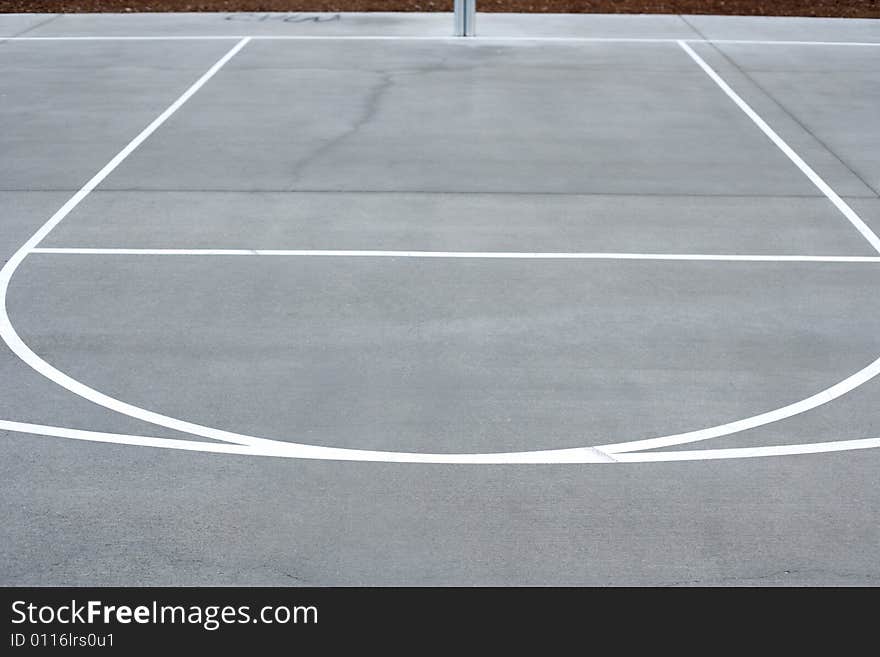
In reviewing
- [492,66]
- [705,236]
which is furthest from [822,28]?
[705,236]

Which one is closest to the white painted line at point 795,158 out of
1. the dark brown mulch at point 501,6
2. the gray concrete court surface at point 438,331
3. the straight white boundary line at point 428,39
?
the gray concrete court surface at point 438,331

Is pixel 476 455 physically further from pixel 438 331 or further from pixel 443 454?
pixel 438 331

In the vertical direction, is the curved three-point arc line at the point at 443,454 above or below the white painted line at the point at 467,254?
below

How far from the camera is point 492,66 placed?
19.4m

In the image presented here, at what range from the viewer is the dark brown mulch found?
81.6 ft

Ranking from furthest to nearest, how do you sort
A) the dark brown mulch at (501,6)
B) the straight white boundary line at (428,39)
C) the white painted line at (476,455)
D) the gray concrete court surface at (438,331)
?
the dark brown mulch at (501,6) → the straight white boundary line at (428,39) → the white painted line at (476,455) → the gray concrete court surface at (438,331)

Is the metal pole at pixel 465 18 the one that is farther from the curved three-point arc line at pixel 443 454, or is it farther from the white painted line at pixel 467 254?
the curved three-point arc line at pixel 443 454

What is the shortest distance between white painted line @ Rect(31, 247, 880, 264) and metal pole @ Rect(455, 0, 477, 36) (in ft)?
37.5

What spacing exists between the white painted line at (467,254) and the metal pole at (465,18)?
11427mm

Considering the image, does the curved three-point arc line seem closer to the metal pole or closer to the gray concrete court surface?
the gray concrete court surface

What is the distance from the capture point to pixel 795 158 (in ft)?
47.9

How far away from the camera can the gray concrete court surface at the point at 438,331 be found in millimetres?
6895

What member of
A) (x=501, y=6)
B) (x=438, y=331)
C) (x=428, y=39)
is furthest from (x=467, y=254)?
(x=501, y=6)
